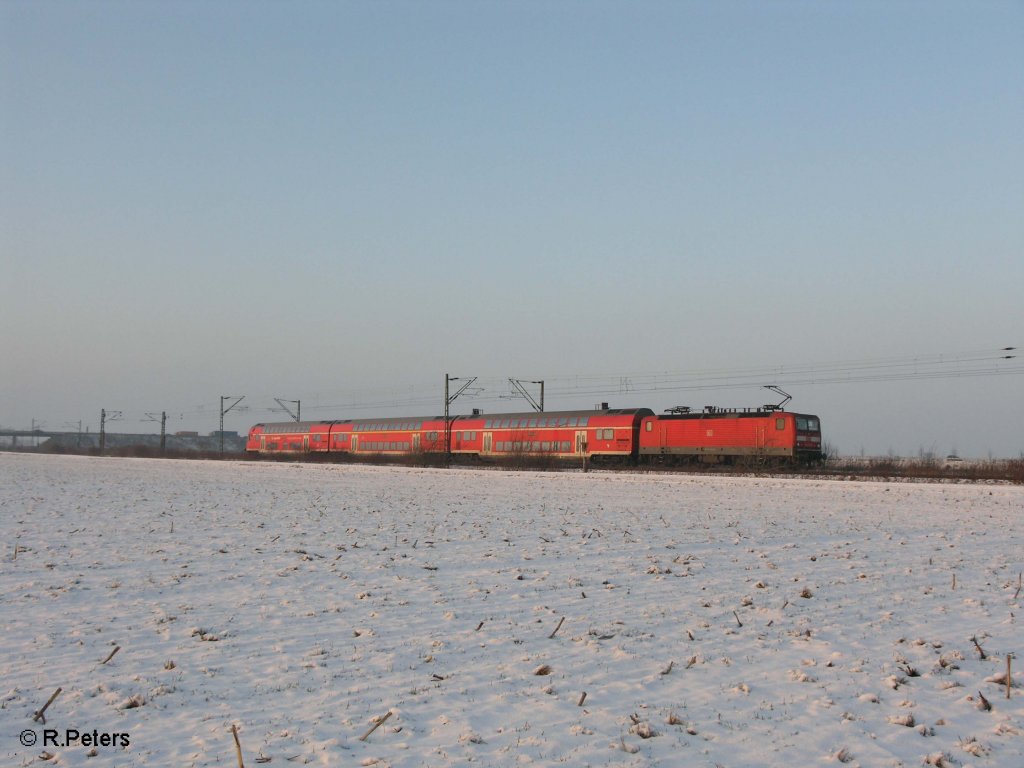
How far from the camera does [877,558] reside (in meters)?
14.6

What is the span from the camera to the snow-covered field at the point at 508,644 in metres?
6.63

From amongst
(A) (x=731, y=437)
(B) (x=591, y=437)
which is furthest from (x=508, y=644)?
(B) (x=591, y=437)

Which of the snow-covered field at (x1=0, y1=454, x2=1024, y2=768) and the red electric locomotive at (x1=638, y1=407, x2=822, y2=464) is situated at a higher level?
the red electric locomotive at (x1=638, y1=407, x2=822, y2=464)

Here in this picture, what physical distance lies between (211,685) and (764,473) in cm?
3775

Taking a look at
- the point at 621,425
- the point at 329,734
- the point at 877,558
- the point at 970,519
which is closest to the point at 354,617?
the point at 329,734

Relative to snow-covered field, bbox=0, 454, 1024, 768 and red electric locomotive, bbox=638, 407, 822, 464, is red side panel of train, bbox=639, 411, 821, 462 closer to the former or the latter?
red electric locomotive, bbox=638, 407, 822, 464

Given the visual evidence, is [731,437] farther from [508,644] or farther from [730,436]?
[508,644]

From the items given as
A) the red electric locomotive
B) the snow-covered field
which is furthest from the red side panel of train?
the snow-covered field

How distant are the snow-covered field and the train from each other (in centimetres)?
2691

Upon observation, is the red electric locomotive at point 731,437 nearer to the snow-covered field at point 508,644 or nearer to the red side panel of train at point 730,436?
the red side panel of train at point 730,436

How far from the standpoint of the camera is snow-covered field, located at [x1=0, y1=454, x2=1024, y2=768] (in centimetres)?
663

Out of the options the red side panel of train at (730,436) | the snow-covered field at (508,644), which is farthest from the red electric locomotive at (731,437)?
the snow-covered field at (508,644)

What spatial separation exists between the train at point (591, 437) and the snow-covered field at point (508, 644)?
2691cm

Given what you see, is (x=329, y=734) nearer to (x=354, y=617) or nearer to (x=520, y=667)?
(x=520, y=667)
